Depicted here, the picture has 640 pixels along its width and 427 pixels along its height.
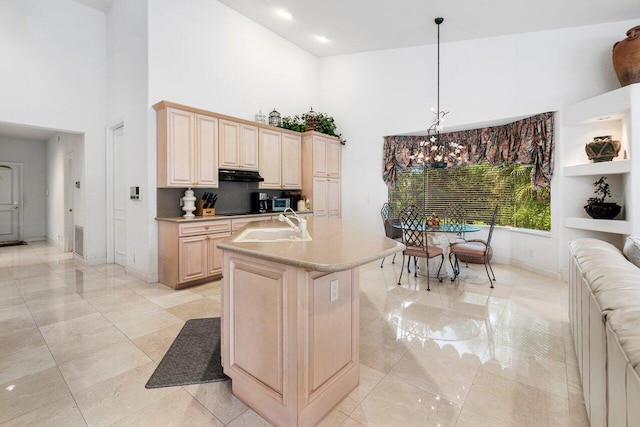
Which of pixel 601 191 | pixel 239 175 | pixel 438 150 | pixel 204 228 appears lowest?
pixel 204 228

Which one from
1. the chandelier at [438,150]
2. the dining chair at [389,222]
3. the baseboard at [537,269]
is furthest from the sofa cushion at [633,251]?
the dining chair at [389,222]

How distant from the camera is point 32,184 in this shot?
7.43 metres

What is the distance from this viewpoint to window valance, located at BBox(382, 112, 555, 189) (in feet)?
14.2

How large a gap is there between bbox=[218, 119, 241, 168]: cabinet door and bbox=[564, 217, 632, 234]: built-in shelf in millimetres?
4937

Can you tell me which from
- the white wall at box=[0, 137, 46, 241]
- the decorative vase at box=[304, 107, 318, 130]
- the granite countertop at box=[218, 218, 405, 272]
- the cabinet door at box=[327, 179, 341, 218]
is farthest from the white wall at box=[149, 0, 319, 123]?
the white wall at box=[0, 137, 46, 241]

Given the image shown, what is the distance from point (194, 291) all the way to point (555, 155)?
543 cm

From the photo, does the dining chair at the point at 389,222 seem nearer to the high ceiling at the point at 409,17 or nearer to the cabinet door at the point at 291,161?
the cabinet door at the point at 291,161

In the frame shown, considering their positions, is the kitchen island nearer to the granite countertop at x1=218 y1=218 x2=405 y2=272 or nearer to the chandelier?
the granite countertop at x1=218 y1=218 x2=405 y2=272

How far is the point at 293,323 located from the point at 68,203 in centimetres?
707

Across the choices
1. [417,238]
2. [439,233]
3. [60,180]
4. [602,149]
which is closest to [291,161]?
[417,238]

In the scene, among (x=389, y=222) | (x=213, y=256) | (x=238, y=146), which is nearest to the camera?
(x=213, y=256)

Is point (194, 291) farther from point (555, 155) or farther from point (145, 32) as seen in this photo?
point (555, 155)

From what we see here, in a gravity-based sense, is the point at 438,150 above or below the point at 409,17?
below

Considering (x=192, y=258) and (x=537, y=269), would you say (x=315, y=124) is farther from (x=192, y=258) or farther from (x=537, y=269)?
(x=537, y=269)
